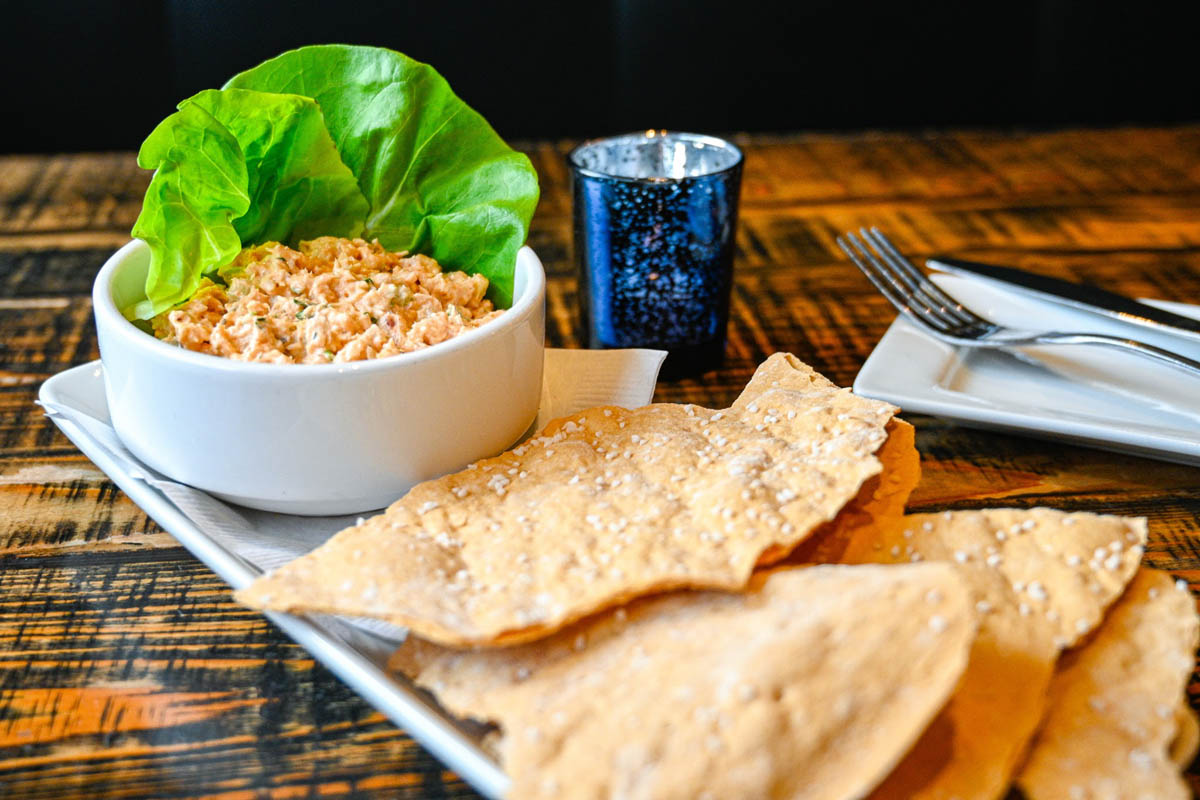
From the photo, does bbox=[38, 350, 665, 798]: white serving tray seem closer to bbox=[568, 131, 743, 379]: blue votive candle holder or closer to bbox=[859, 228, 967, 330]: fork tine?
bbox=[568, 131, 743, 379]: blue votive candle holder

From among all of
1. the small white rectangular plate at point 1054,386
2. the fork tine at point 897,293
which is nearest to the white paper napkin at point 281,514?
the small white rectangular plate at point 1054,386

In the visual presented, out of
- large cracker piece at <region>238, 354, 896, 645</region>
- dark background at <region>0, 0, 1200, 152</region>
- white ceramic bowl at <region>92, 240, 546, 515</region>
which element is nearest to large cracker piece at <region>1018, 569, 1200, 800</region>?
large cracker piece at <region>238, 354, 896, 645</region>

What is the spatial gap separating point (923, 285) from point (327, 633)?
1.04 metres

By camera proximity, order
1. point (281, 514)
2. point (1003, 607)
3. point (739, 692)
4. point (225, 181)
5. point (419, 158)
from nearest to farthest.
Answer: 1. point (739, 692)
2. point (1003, 607)
3. point (281, 514)
4. point (225, 181)
5. point (419, 158)

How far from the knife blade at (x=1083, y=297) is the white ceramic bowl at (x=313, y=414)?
772 millimetres

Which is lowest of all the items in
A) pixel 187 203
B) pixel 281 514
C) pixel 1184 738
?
pixel 281 514

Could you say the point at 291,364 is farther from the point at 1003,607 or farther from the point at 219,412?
the point at 1003,607

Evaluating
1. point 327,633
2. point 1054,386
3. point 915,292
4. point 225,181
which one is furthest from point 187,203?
point 1054,386

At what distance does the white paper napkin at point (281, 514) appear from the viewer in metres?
1.11

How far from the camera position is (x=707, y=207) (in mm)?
1468

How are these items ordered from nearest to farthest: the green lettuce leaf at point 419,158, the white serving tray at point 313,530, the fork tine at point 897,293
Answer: the white serving tray at point 313,530 → the green lettuce leaf at point 419,158 → the fork tine at point 897,293

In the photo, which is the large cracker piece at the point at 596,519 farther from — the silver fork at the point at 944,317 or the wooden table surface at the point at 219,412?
the silver fork at the point at 944,317

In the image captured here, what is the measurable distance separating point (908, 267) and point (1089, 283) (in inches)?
16.6

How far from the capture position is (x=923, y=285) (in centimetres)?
162
